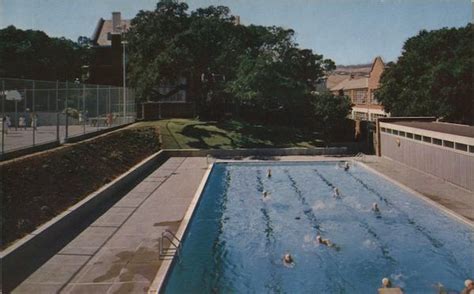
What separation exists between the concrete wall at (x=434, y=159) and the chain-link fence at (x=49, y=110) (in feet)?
67.6

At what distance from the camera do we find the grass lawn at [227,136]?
4075cm

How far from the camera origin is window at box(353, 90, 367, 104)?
2918 inches

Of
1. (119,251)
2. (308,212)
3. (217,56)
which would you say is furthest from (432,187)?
(217,56)

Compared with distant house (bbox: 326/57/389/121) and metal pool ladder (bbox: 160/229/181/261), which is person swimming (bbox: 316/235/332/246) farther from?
distant house (bbox: 326/57/389/121)

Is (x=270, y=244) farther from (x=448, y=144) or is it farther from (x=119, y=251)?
(x=448, y=144)

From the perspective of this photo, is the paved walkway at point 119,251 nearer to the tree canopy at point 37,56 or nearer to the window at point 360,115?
the tree canopy at point 37,56

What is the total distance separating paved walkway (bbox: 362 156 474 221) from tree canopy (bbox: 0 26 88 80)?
49860 mm

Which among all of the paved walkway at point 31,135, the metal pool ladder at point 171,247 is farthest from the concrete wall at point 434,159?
the paved walkway at point 31,135

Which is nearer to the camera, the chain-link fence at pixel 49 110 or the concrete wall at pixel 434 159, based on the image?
the chain-link fence at pixel 49 110

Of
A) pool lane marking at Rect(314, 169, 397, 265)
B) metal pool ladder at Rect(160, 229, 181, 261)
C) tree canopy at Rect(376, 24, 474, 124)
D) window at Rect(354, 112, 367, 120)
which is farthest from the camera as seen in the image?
window at Rect(354, 112, 367, 120)

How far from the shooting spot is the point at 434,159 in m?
27.6

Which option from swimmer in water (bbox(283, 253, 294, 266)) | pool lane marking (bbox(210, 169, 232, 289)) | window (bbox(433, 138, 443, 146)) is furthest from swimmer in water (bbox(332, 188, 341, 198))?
swimmer in water (bbox(283, 253, 294, 266))

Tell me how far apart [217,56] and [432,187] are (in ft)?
94.1

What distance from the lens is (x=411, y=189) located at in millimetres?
24141
